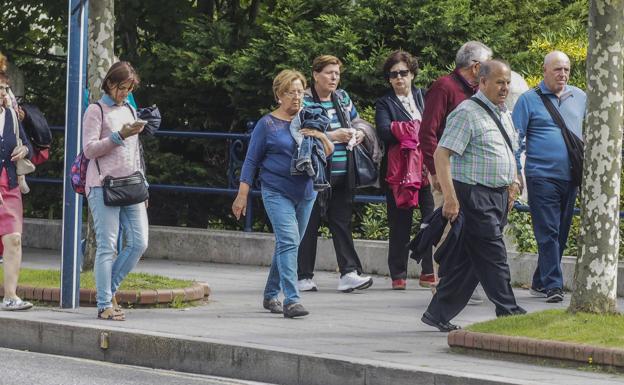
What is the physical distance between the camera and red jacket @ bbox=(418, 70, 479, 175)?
11891mm

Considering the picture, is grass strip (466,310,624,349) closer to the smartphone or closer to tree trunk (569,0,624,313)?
tree trunk (569,0,624,313)

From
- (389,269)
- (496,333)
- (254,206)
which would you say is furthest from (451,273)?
(254,206)

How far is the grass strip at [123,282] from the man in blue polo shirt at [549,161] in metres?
2.81

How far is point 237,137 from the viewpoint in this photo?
15.3 metres

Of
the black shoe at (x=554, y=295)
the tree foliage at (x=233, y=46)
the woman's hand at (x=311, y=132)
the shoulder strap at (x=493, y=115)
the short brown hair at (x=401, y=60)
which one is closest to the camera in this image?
the shoulder strap at (x=493, y=115)

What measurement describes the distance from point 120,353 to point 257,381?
1269 mm

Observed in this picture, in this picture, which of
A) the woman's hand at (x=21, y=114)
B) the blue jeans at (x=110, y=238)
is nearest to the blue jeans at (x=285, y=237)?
the blue jeans at (x=110, y=238)

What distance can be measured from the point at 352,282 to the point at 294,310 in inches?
73.1

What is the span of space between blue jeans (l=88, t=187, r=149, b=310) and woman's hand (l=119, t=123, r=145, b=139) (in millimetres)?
475

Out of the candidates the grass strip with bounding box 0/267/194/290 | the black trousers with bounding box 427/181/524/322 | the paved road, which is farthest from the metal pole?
the black trousers with bounding box 427/181/524/322

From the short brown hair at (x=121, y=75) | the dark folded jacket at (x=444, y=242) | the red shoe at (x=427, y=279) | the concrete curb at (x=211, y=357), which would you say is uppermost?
the short brown hair at (x=121, y=75)

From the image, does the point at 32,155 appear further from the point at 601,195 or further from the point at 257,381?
the point at 601,195

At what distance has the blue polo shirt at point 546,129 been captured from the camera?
12.2 m

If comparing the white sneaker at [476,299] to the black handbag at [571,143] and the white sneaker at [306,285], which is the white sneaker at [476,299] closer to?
the black handbag at [571,143]
